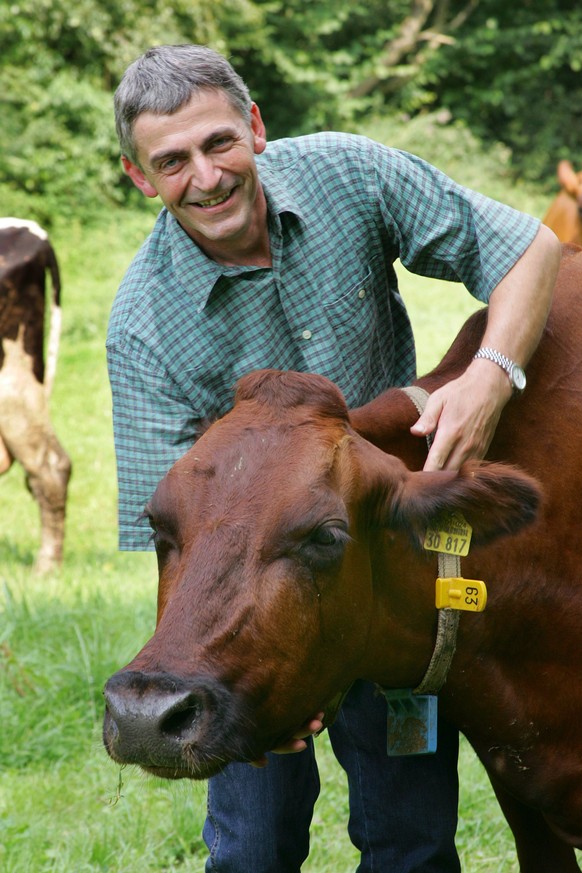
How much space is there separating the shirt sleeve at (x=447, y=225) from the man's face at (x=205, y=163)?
1.27 feet

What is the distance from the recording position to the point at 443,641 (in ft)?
9.18

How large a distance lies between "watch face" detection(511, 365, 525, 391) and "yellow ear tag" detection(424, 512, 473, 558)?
16.5 inches

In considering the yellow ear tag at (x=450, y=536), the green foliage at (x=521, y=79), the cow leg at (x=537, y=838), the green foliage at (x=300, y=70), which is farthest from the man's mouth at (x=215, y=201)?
the green foliage at (x=521, y=79)

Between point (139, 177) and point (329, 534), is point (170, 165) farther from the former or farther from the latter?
point (329, 534)

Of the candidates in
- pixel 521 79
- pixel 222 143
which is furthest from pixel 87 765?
pixel 521 79

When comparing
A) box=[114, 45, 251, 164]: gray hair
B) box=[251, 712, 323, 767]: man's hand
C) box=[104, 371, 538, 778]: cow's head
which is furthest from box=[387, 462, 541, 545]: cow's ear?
box=[114, 45, 251, 164]: gray hair

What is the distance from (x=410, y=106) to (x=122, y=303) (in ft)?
80.9

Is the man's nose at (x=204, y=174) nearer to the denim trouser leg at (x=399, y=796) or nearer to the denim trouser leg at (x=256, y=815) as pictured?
the denim trouser leg at (x=399, y=796)

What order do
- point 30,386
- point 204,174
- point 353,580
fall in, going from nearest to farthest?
1. point 353,580
2. point 204,174
3. point 30,386

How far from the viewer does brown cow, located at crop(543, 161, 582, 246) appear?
1241 cm

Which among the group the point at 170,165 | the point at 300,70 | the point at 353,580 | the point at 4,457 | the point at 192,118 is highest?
the point at 192,118

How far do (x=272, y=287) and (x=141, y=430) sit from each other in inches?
21.0

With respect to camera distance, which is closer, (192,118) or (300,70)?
(192,118)

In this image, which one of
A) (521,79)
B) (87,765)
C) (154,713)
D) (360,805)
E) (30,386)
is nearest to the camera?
(154,713)
